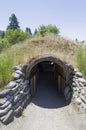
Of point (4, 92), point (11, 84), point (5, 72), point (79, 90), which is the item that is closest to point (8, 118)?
point (4, 92)

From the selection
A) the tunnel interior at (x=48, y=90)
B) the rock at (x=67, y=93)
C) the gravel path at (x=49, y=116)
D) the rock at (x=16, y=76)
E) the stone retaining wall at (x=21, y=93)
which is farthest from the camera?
the tunnel interior at (x=48, y=90)

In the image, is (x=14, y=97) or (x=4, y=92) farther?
(x=14, y=97)

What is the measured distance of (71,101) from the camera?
32.9ft

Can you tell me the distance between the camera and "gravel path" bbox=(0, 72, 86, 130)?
802cm

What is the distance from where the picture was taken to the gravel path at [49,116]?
8.02m

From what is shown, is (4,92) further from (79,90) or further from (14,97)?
(79,90)

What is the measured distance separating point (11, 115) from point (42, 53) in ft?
15.0

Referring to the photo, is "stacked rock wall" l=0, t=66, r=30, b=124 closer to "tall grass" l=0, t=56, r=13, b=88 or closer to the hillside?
"tall grass" l=0, t=56, r=13, b=88

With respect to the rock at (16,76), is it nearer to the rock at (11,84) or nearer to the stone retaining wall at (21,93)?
the stone retaining wall at (21,93)

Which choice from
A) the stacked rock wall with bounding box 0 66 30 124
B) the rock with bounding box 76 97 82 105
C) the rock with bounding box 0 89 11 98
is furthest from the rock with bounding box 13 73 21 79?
the rock with bounding box 76 97 82 105

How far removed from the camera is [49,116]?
906cm

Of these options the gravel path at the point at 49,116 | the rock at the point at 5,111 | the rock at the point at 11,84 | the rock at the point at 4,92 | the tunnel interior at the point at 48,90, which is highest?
the rock at the point at 11,84

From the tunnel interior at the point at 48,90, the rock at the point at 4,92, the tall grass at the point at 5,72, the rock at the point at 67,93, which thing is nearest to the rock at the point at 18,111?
the rock at the point at 4,92

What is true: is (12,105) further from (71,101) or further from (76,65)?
(76,65)
